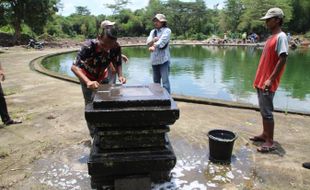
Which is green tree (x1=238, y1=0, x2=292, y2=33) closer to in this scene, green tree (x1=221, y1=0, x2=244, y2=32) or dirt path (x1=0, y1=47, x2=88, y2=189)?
green tree (x1=221, y1=0, x2=244, y2=32)

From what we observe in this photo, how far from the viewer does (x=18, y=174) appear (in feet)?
11.6

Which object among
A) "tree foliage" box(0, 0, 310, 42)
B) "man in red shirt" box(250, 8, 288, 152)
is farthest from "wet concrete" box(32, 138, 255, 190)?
"tree foliage" box(0, 0, 310, 42)

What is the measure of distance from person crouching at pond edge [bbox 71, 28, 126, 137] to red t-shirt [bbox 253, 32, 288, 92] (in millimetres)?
1681

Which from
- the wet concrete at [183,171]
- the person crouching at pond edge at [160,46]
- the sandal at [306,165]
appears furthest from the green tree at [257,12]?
the wet concrete at [183,171]

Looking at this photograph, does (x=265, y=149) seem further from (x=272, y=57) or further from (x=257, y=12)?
(x=257, y=12)

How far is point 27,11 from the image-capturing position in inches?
1151

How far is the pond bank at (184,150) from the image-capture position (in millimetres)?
3402

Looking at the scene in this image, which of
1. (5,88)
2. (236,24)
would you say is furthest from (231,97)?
(236,24)

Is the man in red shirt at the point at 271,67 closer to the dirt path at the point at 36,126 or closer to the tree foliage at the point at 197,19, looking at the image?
the dirt path at the point at 36,126

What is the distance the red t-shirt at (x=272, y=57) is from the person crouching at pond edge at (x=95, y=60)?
5.52ft

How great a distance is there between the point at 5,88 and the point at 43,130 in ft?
13.3

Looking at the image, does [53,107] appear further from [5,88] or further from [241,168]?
[241,168]

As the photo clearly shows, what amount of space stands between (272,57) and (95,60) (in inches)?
80.0

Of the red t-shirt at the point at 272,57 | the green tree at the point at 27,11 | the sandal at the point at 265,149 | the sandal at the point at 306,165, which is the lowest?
the sandal at the point at 306,165
